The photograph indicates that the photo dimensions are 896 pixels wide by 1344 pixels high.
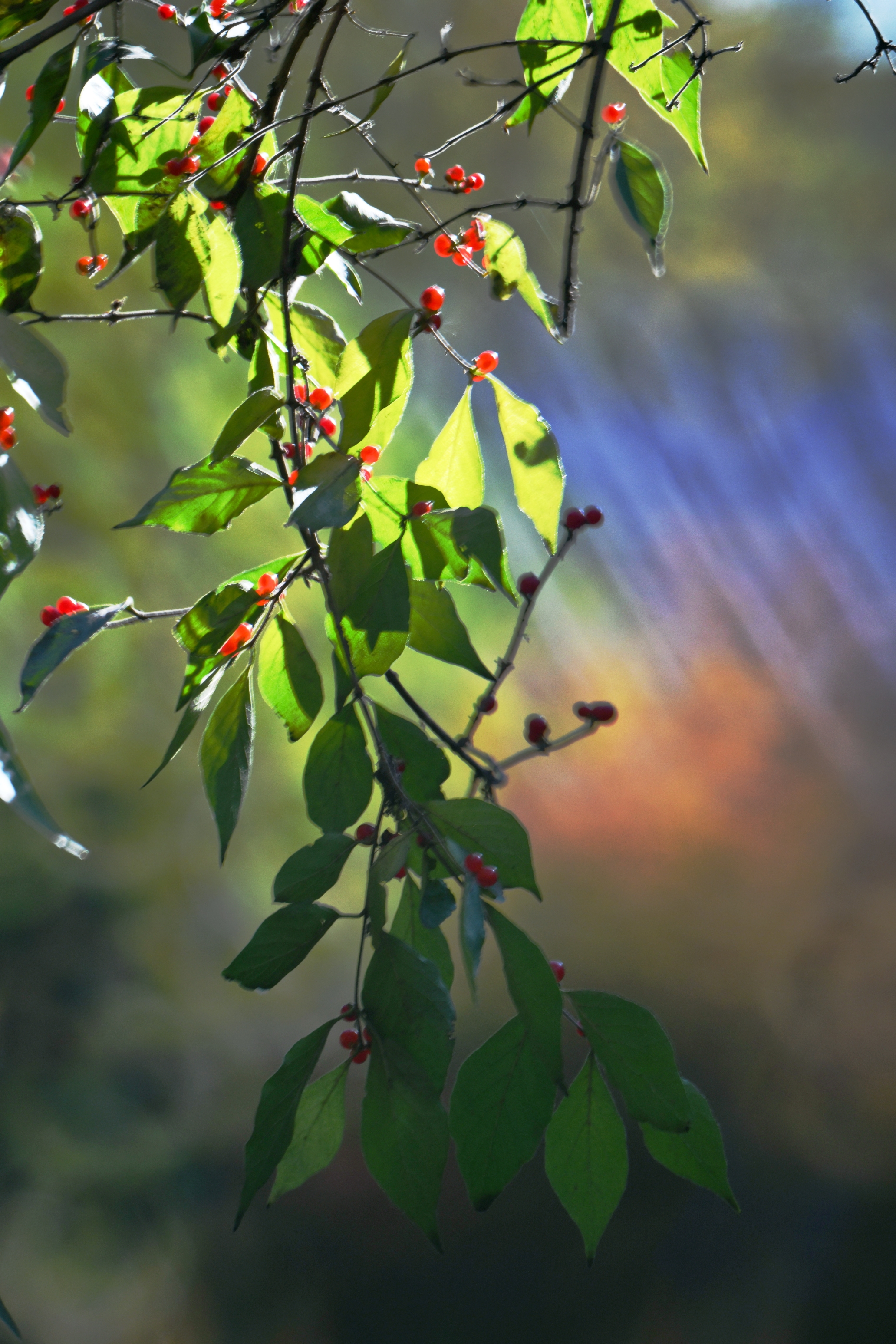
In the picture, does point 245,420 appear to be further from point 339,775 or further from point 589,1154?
point 589,1154

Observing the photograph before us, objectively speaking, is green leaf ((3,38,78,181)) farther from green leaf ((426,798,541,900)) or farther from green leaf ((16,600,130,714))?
green leaf ((426,798,541,900))

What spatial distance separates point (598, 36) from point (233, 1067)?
1037 millimetres

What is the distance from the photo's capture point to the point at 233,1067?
107 centimetres

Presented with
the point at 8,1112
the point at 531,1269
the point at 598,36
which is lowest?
the point at 531,1269

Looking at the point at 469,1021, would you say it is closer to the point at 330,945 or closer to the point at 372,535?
the point at 330,945

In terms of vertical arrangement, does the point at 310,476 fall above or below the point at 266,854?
above

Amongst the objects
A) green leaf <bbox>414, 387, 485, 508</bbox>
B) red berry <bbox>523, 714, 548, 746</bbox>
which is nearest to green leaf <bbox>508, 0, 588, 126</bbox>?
green leaf <bbox>414, 387, 485, 508</bbox>

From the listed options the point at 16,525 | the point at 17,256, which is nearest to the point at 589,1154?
the point at 16,525

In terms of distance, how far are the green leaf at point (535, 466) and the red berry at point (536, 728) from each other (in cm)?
7

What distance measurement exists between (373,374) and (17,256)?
0.55 ft

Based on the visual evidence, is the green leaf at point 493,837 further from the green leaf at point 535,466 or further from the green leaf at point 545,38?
the green leaf at point 545,38

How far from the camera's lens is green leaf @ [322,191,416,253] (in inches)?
Answer: 13.9

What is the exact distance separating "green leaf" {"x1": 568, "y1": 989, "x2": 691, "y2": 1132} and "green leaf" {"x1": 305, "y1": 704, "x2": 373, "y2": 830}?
93 mm

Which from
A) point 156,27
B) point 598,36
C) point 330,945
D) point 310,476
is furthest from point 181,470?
point 156,27
